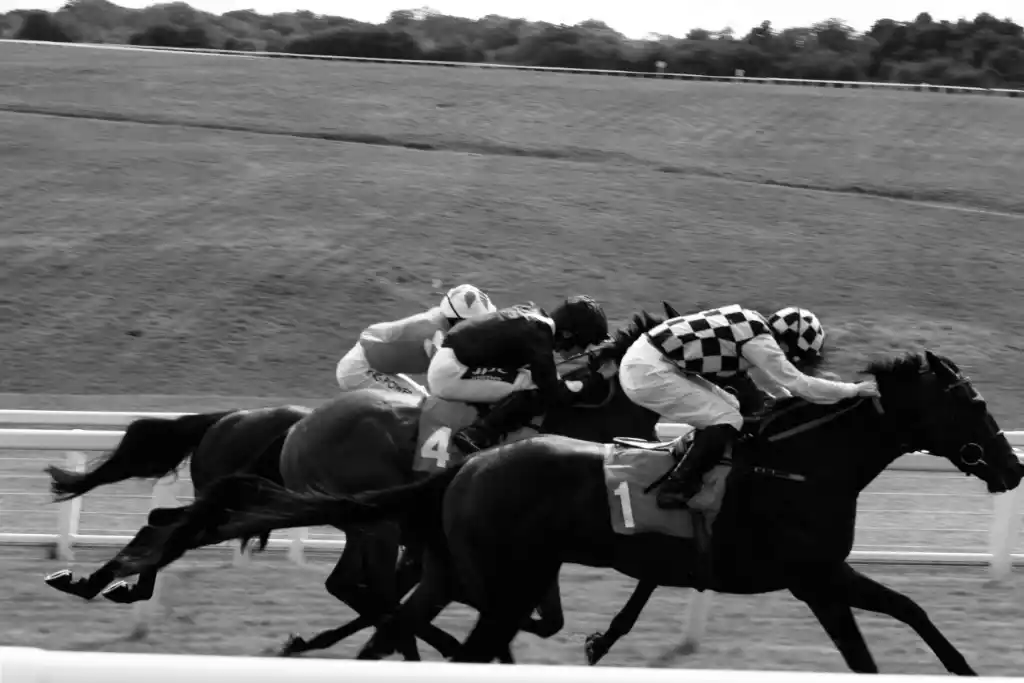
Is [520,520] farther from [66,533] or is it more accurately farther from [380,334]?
[66,533]

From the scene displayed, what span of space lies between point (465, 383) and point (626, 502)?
125 centimetres

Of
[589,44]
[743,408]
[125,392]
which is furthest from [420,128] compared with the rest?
[743,408]

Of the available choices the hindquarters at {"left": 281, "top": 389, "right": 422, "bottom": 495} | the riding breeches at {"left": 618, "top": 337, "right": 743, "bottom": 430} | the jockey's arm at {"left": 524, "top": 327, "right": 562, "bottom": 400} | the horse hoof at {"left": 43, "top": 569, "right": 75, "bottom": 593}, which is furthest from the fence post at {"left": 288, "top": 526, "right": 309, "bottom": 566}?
the riding breeches at {"left": 618, "top": 337, "right": 743, "bottom": 430}

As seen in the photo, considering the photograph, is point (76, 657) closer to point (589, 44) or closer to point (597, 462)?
point (597, 462)

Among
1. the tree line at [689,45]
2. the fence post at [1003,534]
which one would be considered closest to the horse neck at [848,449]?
the fence post at [1003,534]

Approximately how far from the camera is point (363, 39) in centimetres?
4069

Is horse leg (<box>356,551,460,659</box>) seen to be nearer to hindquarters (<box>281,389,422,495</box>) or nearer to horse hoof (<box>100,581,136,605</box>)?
hindquarters (<box>281,389,422,495</box>)

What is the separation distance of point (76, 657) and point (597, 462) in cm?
276

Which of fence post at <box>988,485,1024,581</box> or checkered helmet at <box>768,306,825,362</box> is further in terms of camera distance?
fence post at <box>988,485,1024,581</box>

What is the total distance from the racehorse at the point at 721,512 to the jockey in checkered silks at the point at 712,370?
10cm

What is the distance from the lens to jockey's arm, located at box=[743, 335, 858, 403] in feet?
13.9

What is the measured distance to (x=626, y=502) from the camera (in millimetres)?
4137

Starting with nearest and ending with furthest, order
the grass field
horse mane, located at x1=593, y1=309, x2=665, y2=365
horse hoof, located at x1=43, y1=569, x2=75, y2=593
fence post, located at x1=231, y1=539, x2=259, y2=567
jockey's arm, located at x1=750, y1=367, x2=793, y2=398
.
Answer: jockey's arm, located at x1=750, y1=367, x2=793, y2=398 → horse hoof, located at x1=43, y1=569, x2=75, y2=593 → horse mane, located at x1=593, y1=309, x2=665, y2=365 → the grass field → fence post, located at x1=231, y1=539, x2=259, y2=567

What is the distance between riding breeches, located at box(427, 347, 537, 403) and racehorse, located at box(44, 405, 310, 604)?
2.34 ft
